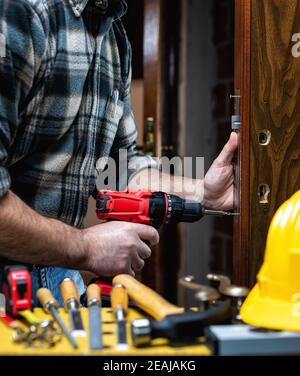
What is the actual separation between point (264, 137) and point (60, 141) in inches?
13.0

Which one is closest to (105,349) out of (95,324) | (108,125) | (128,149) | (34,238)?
(95,324)

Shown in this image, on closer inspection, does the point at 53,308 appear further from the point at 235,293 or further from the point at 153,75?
the point at 153,75

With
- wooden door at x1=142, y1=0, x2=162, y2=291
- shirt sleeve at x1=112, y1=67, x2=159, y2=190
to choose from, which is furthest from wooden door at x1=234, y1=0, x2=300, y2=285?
wooden door at x1=142, y1=0, x2=162, y2=291

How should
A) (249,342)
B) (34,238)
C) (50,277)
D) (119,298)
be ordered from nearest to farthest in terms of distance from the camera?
(249,342) < (119,298) < (34,238) < (50,277)

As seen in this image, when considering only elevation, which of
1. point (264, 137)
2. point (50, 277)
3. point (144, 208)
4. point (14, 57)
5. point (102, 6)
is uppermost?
point (102, 6)

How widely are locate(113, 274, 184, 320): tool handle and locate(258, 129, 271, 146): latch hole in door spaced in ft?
0.78

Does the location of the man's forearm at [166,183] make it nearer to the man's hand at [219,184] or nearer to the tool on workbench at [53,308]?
the man's hand at [219,184]

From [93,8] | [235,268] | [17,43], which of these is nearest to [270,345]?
[235,268]

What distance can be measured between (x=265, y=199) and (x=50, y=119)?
1.12ft

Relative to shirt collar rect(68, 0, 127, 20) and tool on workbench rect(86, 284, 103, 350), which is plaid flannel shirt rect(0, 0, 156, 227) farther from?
tool on workbench rect(86, 284, 103, 350)

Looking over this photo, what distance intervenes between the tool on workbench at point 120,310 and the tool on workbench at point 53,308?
0.04 meters

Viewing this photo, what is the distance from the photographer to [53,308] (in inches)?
20.4

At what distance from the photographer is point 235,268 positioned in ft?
2.14

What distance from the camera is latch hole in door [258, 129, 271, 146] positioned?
637 mm
